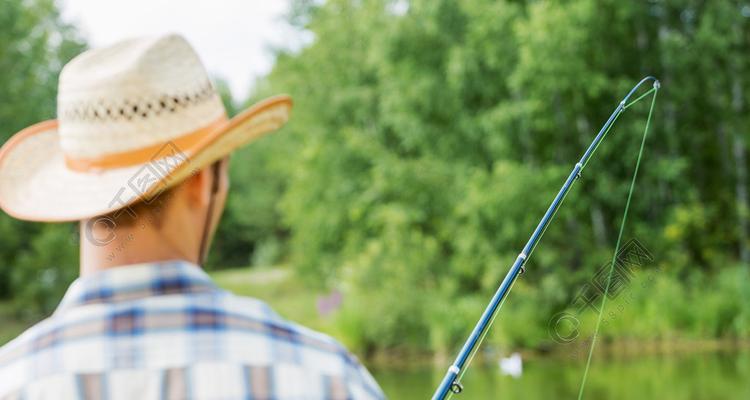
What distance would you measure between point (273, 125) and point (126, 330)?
52 cm

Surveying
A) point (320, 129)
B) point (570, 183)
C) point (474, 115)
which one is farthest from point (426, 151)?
point (570, 183)

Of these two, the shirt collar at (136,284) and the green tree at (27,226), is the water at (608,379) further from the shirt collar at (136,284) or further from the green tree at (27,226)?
the green tree at (27,226)

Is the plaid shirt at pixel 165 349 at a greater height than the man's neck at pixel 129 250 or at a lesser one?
lesser

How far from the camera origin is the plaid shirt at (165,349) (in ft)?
3.33

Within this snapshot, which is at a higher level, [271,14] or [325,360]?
[325,360]

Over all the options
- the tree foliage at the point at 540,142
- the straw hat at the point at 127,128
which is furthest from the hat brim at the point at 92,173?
the tree foliage at the point at 540,142

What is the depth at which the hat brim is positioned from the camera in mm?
1173

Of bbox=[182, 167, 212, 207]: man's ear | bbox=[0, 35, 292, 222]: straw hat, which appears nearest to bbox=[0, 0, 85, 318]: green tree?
bbox=[0, 35, 292, 222]: straw hat

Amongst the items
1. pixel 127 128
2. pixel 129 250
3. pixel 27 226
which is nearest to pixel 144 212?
pixel 129 250

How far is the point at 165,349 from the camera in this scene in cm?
103

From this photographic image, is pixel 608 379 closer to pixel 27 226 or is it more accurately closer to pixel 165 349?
pixel 165 349

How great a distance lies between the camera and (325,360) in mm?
1074

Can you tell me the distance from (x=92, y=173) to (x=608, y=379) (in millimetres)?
9647

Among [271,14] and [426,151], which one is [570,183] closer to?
[426,151]
